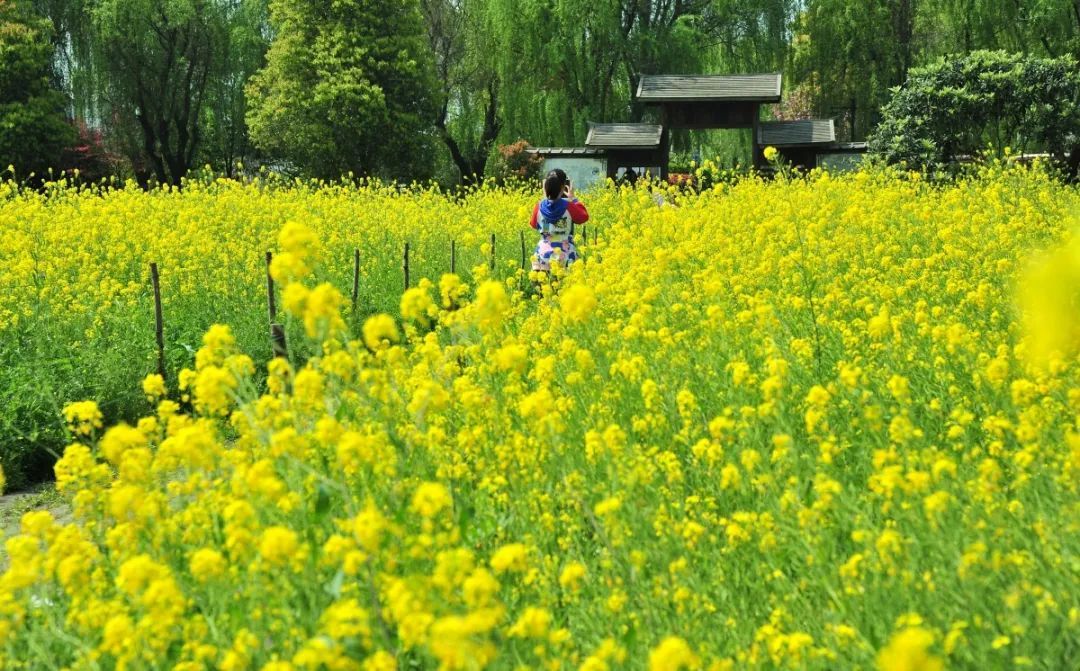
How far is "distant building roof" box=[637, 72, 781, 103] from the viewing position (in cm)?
2542

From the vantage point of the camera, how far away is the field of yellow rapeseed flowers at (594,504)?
223 cm

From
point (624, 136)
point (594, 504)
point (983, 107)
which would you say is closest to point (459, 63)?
point (624, 136)

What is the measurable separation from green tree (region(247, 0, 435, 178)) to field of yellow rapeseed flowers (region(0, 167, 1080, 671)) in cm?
2113

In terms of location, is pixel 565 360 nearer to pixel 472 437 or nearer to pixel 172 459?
pixel 472 437

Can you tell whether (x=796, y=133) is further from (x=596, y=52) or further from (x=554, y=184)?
(x=554, y=184)

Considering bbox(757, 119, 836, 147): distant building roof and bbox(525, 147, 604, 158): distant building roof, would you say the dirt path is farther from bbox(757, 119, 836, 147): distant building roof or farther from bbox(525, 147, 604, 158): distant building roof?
bbox(757, 119, 836, 147): distant building roof

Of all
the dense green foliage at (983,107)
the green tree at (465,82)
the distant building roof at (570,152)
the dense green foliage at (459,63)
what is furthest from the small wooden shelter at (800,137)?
the dense green foliage at (983,107)

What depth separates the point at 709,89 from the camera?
25.9 m

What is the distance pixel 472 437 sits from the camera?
347 centimetres

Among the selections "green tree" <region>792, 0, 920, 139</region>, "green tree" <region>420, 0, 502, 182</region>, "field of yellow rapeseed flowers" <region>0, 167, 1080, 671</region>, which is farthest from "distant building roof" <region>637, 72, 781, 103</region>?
"field of yellow rapeseed flowers" <region>0, 167, 1080, 671</region>

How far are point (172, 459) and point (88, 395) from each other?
157 inches

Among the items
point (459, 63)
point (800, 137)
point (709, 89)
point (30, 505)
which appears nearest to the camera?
point (30, 505)

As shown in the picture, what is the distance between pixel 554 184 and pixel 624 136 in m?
18.7

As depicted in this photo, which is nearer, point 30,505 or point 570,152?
point 30,505
